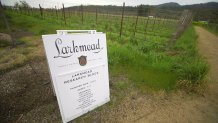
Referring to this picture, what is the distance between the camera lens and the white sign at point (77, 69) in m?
1.60

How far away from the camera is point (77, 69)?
71.8 inches

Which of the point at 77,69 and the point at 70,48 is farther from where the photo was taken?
the point at 77,69

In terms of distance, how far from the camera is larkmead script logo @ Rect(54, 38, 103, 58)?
1.59 metres

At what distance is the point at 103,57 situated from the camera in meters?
2.14

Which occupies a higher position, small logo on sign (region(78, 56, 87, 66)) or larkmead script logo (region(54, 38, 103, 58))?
larkmead script logo (region(54, 38, 103, 58))

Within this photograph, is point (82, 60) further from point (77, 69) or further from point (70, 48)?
point (70, 48)

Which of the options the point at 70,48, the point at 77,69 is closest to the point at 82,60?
the point at 77,69

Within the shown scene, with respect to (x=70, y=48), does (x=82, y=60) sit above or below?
below

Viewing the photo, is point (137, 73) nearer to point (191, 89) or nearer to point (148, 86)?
point (148, 86)

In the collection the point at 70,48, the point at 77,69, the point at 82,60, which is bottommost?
the point at 77,69

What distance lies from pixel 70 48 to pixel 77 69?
0.98 feet

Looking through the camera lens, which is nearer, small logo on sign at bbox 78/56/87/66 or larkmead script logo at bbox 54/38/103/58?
larkmead script logo at bbox 54/38/103/58

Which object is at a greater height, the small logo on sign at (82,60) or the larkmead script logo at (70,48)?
the larkmead script logo at (70,48)

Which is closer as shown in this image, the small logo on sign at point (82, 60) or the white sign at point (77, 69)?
the white sign at point (77, 69)
